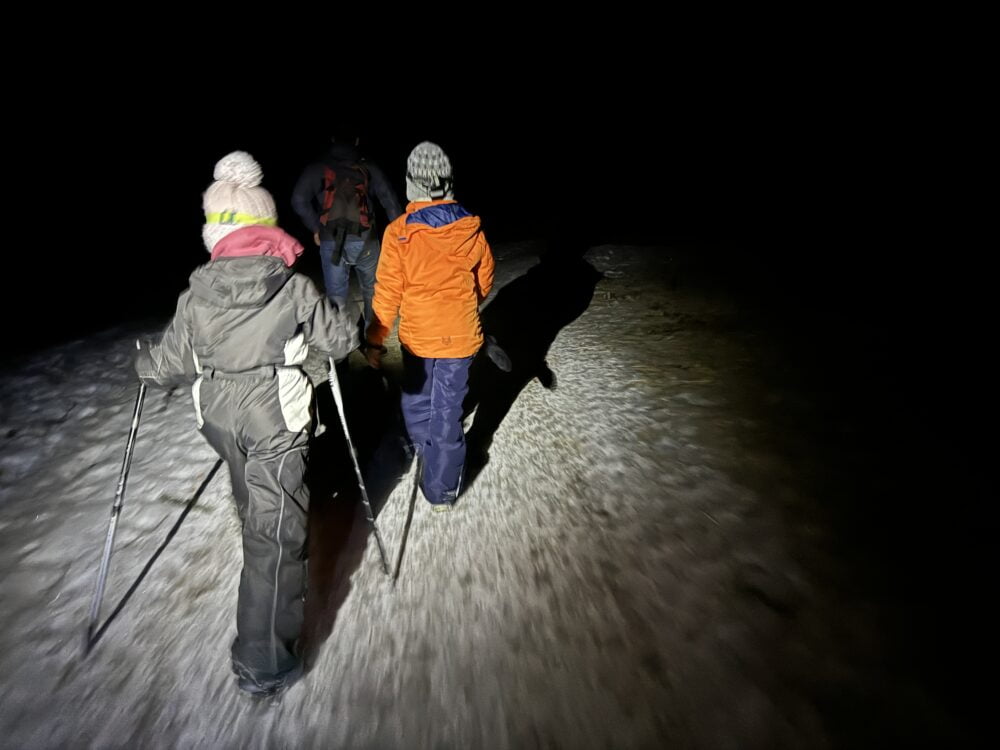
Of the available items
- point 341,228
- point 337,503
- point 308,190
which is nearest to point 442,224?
point 337,503

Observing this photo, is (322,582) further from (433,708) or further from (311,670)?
Result: (433,708)

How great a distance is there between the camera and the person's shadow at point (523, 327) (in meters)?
4.85

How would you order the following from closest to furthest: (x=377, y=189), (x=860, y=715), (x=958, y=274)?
(x=860, y=715), (x=377, y=189), (x=958, y=274)

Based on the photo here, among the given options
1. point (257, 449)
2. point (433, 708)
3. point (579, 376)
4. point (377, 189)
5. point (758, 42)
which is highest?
point (758, 42)

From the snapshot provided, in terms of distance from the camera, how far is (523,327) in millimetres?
7473

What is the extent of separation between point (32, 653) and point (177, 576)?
721mm

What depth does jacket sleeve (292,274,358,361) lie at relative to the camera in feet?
7.64

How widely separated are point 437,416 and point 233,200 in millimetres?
1841

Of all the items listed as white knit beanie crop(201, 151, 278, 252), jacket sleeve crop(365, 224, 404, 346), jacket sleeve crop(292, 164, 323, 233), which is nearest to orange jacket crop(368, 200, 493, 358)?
jacket sleeve crop(365, 224, 404, 346)

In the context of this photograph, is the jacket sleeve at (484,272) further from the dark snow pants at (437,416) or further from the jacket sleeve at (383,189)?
the jacket sleeve at (383,189)

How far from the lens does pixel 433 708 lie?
2305mm

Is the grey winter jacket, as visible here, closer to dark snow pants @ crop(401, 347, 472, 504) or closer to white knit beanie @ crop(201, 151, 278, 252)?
white knit beanie @ crop(201, 151, 278, 252)

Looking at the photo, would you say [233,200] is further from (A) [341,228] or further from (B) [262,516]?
(A) [341,228]

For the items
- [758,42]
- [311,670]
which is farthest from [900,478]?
[758,42]
